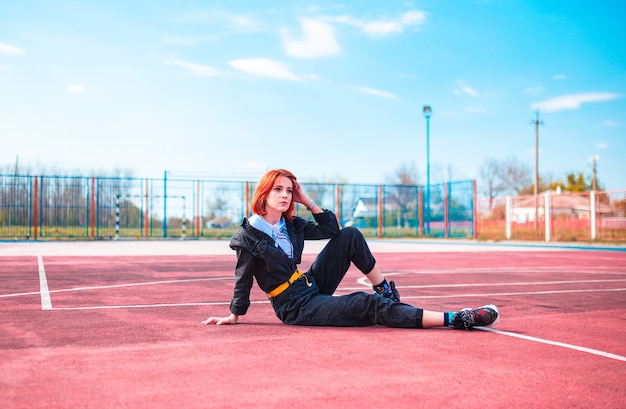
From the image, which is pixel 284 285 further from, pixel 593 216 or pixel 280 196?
pixel 593 216

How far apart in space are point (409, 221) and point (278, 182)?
25415mm

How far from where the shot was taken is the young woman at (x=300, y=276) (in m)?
→ 4.13

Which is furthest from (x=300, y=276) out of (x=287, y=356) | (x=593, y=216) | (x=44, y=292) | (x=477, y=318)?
(x=593, y=216)

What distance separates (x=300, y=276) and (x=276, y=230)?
37cm

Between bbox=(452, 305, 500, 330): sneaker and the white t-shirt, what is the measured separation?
4.07 ft

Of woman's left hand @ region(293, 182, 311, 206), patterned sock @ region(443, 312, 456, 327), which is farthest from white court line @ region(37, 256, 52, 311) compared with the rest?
patterned sock @ region(443, 312, 456, 327)

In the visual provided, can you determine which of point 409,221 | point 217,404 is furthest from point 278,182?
point 409,221

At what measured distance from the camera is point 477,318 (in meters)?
4.06

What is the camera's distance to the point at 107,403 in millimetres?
2438

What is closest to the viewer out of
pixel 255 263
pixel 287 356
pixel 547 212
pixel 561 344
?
pixel 287 356

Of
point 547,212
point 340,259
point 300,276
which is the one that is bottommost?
point 300,276

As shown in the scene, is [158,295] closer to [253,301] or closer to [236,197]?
[253,301]

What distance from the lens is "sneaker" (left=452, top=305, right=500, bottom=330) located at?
A: 4051 millimetres

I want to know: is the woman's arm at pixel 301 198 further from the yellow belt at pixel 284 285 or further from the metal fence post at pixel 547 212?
the metal fence post at pixel 547 212
